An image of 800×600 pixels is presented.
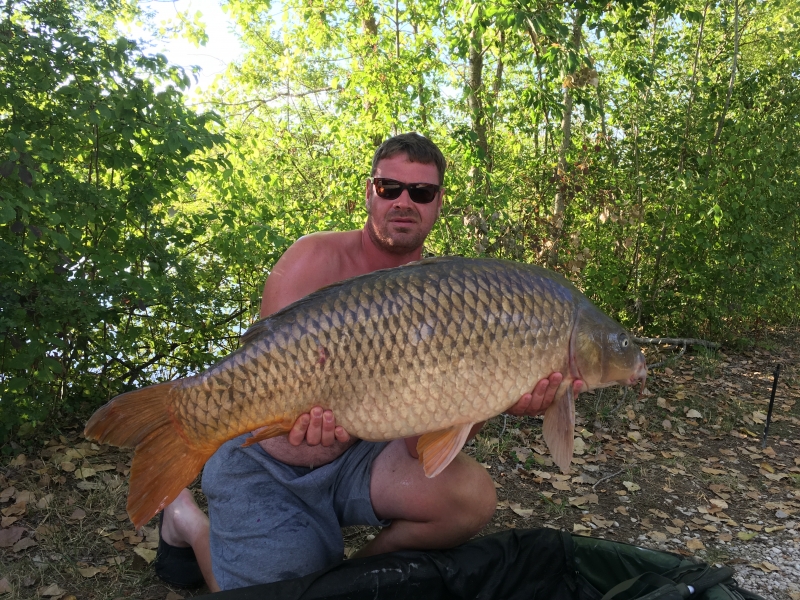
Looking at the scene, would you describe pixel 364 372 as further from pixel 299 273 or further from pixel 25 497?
pixel 25 497

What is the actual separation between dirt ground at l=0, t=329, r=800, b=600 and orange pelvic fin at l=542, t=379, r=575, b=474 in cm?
89

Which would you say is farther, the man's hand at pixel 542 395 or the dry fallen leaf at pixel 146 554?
the dry fallen leaf at pixel 146 554

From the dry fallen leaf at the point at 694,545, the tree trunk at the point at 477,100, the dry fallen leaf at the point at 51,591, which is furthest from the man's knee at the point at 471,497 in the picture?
the tree trunk at the point at 477,100

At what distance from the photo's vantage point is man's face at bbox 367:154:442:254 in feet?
6.28

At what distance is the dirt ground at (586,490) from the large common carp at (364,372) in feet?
2.63

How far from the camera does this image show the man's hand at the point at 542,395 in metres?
1.47

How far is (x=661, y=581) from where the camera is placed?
156cm

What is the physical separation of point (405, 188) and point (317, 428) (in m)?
0.82

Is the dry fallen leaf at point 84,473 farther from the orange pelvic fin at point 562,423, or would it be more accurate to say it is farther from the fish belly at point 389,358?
the orange pelvic fin at point 562,423

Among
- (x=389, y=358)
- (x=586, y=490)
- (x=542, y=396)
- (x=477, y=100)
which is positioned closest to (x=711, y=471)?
(x=586, y=490)

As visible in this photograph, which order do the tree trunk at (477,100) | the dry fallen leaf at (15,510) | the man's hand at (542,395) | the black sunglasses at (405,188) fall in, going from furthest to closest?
the tree trunk at (477,100), the dry fallen leaf at (15,510), the black sunglasses at (405,188), the man's hand at (542,395)

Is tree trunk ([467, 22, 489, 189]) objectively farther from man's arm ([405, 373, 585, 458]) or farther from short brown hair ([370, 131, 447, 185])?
man's arm ([405, 373, 585, 458])

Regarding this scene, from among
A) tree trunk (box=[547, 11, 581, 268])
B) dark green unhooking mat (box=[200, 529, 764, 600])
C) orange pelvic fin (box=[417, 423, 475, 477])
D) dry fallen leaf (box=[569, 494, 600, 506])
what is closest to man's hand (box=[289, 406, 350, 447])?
orange pelvic fin (box=[417, 423, 475, 477])

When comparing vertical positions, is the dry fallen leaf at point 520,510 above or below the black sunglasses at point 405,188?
below
